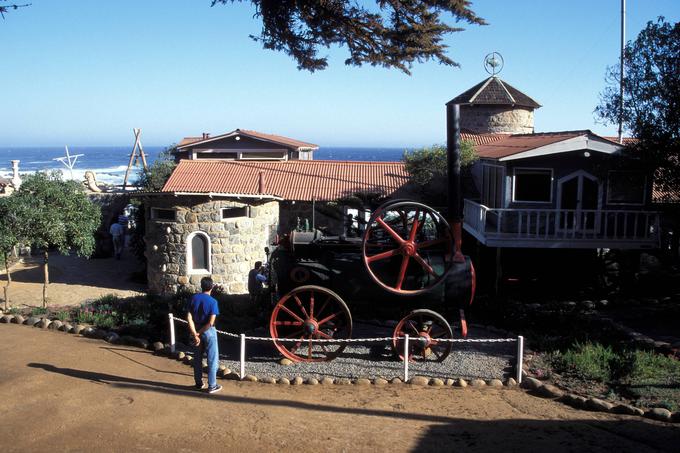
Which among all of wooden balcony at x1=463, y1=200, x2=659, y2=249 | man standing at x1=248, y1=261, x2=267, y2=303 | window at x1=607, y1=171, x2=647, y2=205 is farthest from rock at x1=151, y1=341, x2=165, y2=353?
window at x1=607, y1=171, x2=647, y2=205

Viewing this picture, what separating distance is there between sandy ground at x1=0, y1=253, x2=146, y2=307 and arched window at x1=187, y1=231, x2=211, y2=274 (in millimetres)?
2530

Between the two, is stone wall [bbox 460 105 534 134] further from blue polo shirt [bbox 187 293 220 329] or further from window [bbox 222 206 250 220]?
blue polo shirt [bbox 187 293 220 329]

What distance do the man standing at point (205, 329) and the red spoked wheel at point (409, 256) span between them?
2.62 m

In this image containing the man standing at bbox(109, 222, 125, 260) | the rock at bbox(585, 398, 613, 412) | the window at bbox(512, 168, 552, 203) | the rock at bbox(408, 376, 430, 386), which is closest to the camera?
the rock at bbox(585, 398, 613, 412)

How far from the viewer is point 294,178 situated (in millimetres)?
24125

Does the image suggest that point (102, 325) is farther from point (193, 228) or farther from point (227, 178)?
point (227, 178)

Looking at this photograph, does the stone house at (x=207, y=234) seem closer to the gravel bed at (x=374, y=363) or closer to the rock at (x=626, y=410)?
the gravel bed at (x=374, y=363)

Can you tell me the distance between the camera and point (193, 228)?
1777 cm

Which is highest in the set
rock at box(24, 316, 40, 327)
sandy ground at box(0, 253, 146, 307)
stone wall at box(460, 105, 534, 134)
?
stone wall at box(460, 105, 534, 134)

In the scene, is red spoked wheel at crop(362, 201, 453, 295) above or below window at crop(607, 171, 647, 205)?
below

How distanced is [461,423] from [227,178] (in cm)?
1796

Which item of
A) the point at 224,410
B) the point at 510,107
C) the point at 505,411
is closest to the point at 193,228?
Result: the point at 224,410

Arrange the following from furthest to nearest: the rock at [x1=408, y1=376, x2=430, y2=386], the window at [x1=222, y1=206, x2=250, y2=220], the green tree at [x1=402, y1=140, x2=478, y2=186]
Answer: the green tree at [x1=402, y1=140, x2=478, y2=186], the window at [x1=222, y1=206, x2=250, y2=220], the rock at [x1=408, y1=376, x2=430, y2=386]

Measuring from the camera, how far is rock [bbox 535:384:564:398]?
354 inches
